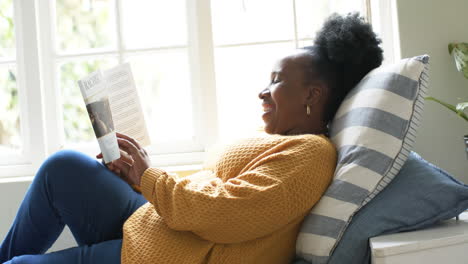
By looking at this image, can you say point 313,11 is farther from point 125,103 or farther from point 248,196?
point 248,196

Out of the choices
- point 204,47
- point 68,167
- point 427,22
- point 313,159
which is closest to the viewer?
point 313,159

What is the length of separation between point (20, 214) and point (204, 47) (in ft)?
3.36

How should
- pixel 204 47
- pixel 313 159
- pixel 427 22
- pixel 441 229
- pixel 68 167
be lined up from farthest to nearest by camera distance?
pixel 204 47
pixel 427 22
pixel 68 167
pixel 313 159
pixel 441 229

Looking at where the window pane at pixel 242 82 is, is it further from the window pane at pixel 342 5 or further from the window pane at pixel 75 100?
the window pane at pixel 75 100

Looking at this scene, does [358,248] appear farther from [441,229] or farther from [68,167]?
[68,167]

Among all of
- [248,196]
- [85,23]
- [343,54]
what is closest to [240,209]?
[248,196]

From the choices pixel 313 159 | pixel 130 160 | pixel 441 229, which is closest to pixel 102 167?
pixel 130 160

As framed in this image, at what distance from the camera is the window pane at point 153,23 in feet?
7.63

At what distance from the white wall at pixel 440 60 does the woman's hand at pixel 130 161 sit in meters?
1.06

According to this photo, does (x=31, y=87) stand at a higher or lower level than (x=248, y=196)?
higher

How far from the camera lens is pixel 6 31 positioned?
2385mm

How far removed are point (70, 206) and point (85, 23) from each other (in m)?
1.16

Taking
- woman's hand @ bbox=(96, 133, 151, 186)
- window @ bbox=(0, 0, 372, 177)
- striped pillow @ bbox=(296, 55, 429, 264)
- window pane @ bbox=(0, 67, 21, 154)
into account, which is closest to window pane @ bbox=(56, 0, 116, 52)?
window @ bbox=(0, 0, 372, 177)

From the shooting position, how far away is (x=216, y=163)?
4.91ft
